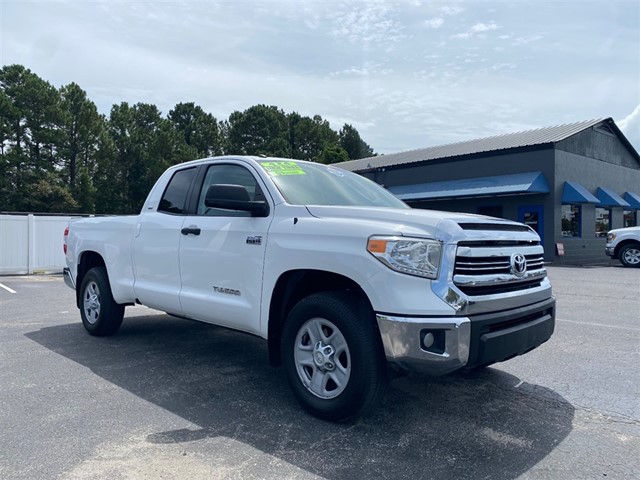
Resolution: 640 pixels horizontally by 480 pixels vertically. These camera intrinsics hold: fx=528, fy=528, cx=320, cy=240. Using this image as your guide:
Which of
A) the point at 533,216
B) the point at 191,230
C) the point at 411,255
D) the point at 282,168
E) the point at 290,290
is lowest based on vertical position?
the point at 290,290

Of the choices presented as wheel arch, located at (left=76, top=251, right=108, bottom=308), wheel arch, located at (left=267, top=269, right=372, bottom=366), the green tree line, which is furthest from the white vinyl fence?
the green tree line

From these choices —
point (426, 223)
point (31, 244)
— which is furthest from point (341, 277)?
point (31, 244)

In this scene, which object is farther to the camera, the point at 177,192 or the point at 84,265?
the point at 84,265

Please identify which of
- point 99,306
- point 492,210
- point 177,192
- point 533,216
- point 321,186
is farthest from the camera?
point 492,210

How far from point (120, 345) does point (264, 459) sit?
3.38 m

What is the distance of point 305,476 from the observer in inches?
117

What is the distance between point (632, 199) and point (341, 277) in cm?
2746

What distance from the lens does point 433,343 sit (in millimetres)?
3242

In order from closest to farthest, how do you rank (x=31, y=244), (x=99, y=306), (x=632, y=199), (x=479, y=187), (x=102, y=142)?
(x=99, y=306)
(x=31, y=244)
(x=479, y=187)
(x=632, y=199)
(x=102, y=142)

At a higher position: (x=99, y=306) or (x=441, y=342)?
(x=441, y=342)

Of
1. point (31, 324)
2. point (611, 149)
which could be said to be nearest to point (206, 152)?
point (611, 149)

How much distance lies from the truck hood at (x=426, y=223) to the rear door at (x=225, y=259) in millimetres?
606

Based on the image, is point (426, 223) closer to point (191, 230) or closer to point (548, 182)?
point (191, 230)

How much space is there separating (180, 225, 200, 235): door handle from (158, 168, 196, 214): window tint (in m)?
0.35
